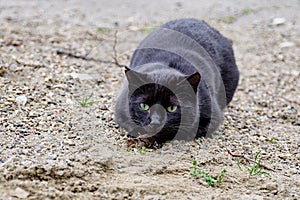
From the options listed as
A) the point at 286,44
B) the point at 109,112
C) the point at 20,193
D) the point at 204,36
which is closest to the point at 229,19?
the point at 286,44

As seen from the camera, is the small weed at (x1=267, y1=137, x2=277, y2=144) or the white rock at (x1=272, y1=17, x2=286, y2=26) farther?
the white rock at (x1=272, y1=17, x2=286, y2=26)

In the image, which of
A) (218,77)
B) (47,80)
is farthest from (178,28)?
(47,80)

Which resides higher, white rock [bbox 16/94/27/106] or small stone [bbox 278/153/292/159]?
white rock [bbox 16/94/27/106]

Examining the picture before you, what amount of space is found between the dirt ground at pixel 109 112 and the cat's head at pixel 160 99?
18 centimetres

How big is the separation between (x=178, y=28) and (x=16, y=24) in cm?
257

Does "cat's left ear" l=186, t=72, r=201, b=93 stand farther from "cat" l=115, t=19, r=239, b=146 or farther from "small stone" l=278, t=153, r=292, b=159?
"small stone" l=278, t=153, r=292, b=159

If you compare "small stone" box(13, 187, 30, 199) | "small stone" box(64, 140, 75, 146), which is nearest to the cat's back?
"small stone" box(64, 140, 75, 146)

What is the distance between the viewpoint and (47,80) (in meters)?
4.16

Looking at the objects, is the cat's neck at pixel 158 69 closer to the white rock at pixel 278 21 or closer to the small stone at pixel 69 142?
the small stone at pixel 69 142

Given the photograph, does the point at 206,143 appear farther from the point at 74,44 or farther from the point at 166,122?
the point at 74,44

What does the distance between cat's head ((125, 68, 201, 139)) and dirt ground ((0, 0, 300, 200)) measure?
177 millimetres

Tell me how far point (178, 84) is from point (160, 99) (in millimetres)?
174

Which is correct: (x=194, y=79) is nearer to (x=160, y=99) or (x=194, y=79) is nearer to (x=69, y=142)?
(x=160, y=99)

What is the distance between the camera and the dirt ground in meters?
2.79
